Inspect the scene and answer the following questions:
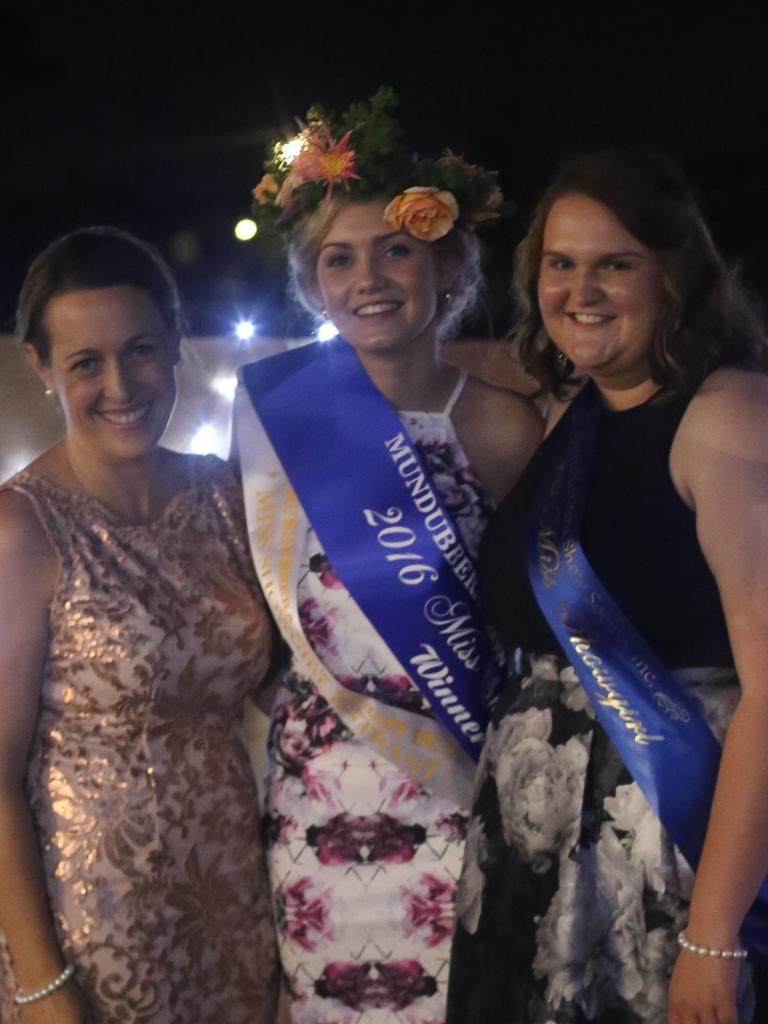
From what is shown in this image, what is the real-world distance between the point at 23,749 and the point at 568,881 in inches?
28.5

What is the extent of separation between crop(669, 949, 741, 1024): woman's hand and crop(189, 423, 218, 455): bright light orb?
1413 millimetres

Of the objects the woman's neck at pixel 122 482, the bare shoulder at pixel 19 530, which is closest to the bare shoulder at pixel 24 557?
the bare shoulder at pixel 19 530

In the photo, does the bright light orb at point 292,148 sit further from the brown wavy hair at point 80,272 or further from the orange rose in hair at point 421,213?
the brown wavy hair at point 80,272

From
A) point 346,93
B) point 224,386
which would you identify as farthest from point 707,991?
point 346,93

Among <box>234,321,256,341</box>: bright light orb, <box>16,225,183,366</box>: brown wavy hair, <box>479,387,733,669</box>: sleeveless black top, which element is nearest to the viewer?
<box>479,387,733,669</box>: sleeveless black top

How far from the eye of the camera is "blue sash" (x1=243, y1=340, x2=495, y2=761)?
1741 millimetres

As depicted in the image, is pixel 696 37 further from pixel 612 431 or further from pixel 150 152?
pixel 612 431

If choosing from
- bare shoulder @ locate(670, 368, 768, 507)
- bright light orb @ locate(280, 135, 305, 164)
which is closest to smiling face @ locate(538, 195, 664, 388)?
bare shoulder @ locate(670, 368, 768, 507)

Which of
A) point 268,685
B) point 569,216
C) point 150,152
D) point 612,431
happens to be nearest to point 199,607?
point 268,685

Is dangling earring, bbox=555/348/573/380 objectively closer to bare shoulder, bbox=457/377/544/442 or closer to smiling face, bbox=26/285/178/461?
bare shoulder, bbox=457/377/544/442

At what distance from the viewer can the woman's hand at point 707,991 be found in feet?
4.11

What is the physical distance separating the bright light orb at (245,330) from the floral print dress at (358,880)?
44.9 inches

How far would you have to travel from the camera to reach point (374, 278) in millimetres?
1757

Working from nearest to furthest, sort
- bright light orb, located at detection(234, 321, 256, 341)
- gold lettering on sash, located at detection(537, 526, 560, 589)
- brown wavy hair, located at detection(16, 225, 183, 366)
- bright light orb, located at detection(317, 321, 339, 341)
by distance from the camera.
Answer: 1. gold lettering on sash, located at detection(537, 526, 560, 589)
2. brown wavy hair, located at detection(16, 225, 183, 366)
3. bright light orb, located at detection(317, 321, 339, 341)
4. bright light orb, located at detection(234, 321, 256, 341)
